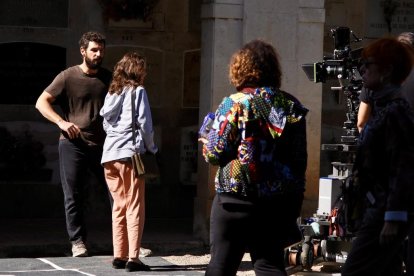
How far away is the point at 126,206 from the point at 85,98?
1.09 metres

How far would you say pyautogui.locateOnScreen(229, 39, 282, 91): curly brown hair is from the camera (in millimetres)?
7434

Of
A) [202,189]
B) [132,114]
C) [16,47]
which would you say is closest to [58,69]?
[16,47]

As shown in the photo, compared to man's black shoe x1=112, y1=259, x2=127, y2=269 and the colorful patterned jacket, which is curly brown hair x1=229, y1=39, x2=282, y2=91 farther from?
man's black shoe x1=112, y1=259, x2=127, y2=269

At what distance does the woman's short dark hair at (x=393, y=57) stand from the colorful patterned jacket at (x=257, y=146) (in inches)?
24.1

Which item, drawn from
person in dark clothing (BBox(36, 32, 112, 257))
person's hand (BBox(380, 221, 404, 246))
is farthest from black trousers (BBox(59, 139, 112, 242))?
person's hand (BBox(380, 221, 404, 246))

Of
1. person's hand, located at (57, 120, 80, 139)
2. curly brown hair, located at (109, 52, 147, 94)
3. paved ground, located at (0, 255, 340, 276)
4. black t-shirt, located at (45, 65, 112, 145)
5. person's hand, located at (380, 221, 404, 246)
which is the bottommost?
paved ground, located at (0, 255, 340, 276)

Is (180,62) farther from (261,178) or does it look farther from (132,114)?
(261,178)

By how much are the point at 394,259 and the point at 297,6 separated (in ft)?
17.3

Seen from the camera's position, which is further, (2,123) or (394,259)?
(2,123)

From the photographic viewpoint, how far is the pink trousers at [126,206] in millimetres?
10062

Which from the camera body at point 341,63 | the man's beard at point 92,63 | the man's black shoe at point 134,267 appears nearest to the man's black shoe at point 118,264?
the man's black shoe at point 134,267

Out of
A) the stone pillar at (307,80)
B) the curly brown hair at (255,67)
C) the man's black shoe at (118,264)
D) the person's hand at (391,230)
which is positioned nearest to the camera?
the person's hand at (391,230)

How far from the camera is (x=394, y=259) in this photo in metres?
7.12

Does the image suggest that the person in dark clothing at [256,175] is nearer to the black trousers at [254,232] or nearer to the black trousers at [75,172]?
the black trousers at [254,232]
